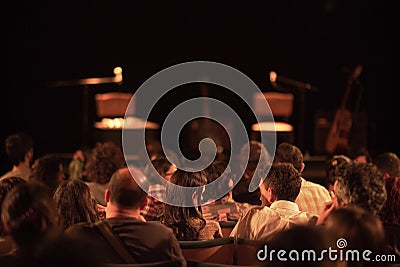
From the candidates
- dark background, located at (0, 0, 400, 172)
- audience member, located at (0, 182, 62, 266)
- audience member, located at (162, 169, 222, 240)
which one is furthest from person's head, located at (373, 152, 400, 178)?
dark background, located at (0, 0, 400, 172)

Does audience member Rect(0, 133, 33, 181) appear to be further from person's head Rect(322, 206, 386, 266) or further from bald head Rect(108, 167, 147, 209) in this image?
person's head Rect(322, 206, 386, 266)

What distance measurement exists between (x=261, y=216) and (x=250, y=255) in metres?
0.44

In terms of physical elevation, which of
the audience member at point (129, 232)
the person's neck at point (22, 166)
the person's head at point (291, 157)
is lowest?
the audience member at point (129, 232)

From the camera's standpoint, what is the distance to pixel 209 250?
2881 millimetres

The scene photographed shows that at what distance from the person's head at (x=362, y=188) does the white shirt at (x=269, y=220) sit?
0.54 metres

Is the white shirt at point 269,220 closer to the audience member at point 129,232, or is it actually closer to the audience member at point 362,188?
the audience member at point 362,188

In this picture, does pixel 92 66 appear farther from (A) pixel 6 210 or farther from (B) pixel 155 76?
(A) pixel 6 210

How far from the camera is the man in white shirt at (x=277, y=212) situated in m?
3.27

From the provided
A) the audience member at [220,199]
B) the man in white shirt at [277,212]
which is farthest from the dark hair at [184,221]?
the audience member at [220,199]

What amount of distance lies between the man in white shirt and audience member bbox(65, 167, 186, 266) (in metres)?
0.77

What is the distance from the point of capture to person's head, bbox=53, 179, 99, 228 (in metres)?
3.00

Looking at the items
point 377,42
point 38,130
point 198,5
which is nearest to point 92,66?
point 38,130

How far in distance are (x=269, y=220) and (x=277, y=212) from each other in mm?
70

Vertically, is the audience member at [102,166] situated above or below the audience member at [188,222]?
above
